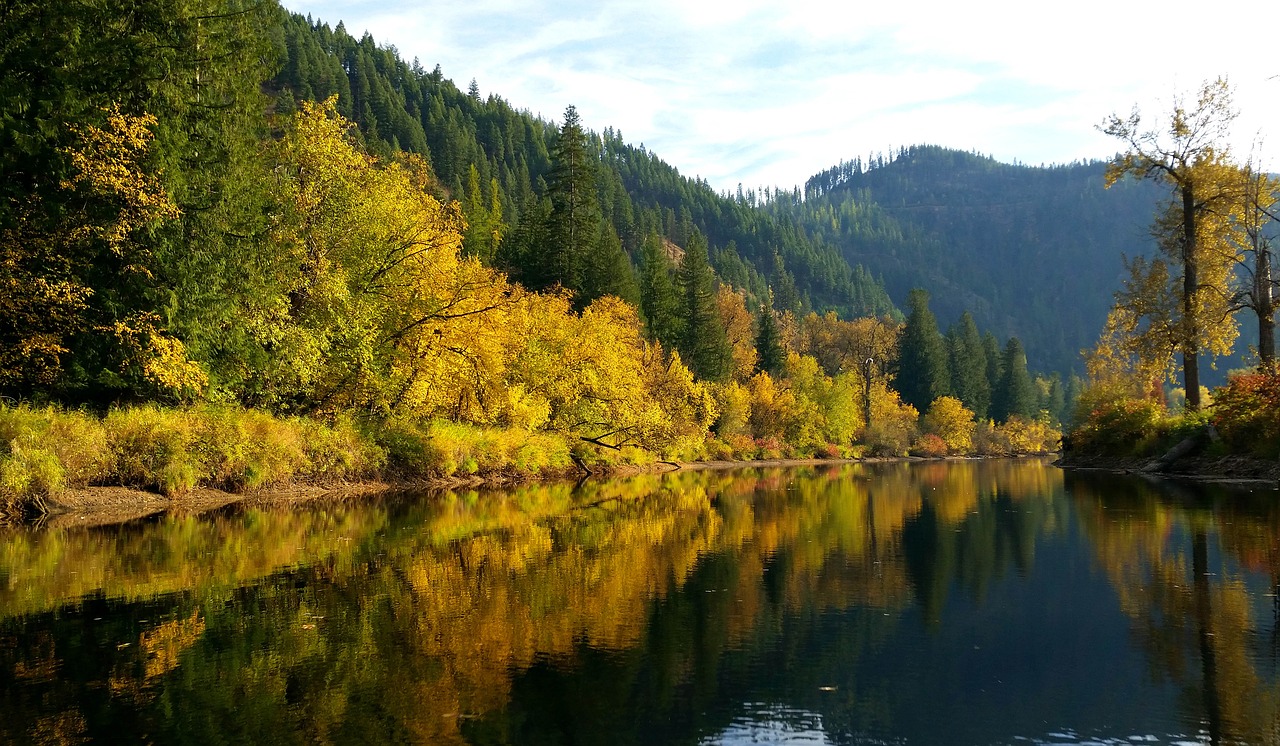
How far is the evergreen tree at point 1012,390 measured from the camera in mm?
→ 125812

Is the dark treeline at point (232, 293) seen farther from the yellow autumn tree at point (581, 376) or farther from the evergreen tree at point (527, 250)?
the evergreen tree at point (527, 250)

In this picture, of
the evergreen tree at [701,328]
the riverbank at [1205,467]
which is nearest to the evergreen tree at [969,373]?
the evergreen tree at [701,328]

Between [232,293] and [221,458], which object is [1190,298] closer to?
[232,293]

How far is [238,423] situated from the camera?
2333cm

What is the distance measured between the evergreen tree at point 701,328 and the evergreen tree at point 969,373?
5710 cm

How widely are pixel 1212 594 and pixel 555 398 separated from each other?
35553 mm

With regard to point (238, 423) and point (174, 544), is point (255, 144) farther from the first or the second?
point (174, 544)

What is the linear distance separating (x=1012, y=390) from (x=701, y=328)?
71.7 meters

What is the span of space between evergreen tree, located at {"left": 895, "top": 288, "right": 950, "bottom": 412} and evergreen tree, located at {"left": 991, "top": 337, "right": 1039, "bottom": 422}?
49.2 ft

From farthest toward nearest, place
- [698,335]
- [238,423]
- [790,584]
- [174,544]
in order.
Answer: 1. [698,335]
2. [238,423]
3. [174,544]
4. [790,584]

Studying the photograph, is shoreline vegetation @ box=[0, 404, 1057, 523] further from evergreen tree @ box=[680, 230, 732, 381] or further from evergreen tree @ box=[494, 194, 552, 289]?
evergreen tree @ box=[680, 230, 732, 381]

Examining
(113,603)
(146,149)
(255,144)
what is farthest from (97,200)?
(113,603)

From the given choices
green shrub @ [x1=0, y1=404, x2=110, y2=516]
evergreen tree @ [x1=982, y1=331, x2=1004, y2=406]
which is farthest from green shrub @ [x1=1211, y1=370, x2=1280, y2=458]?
evergreen tree @ [x1=982, y1=331, x2=1004, y2=406]

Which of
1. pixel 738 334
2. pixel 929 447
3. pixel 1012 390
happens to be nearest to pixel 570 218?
pixel 738 334
